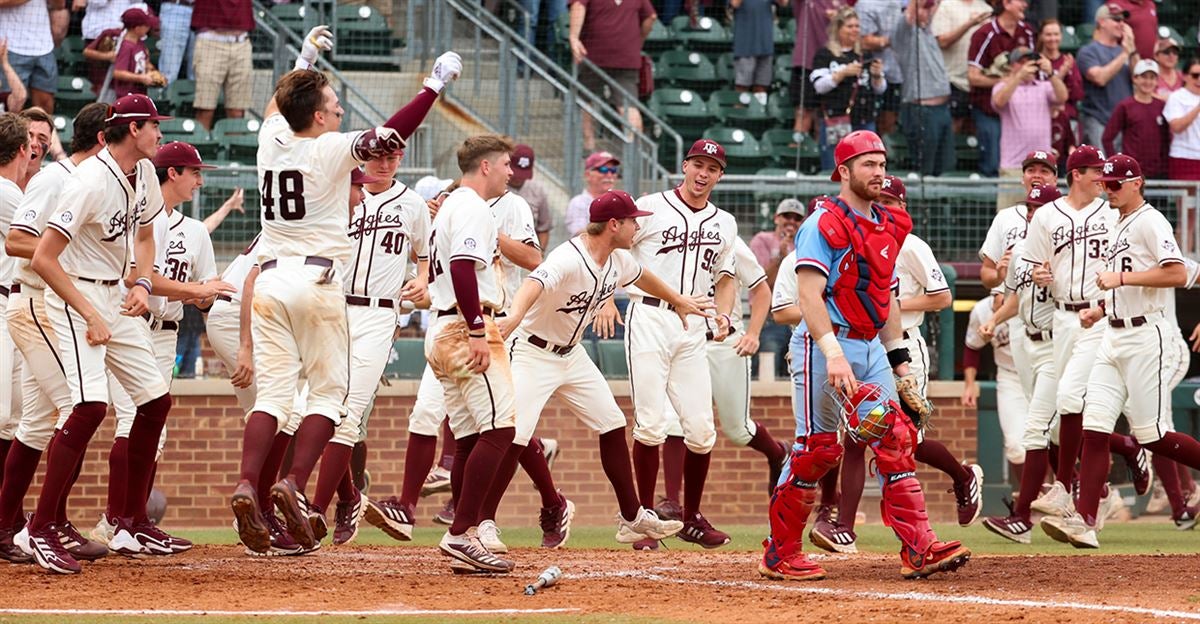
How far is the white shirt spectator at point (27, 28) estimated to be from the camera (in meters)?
14.3

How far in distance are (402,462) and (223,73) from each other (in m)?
3.96

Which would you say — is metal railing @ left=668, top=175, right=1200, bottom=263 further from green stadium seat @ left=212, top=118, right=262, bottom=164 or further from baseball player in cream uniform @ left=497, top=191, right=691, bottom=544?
baseball player in cream uniform @ left=497, top=191, right=691, bottom=544

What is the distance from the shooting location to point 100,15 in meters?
14.9

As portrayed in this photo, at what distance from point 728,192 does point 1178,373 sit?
4727 mm

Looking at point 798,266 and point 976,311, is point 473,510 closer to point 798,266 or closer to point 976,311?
point 798,266

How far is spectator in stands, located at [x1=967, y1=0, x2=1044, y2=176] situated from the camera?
16.1 metres

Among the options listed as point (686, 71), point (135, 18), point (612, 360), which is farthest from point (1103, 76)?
point (135, 18)

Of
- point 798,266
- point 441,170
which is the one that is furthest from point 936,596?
point 441,170

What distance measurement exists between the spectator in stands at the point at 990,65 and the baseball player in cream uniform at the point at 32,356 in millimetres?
10286

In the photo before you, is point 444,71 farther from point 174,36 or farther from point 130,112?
point 174,36

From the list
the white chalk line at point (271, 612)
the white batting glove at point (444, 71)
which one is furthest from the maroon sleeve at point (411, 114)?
the white chalk line at point (271, 612)

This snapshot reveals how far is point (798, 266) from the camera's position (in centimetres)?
734

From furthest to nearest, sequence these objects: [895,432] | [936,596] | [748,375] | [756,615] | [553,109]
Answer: [553,109] → [748,375] → [895,432] → [936,596] → [756,615]

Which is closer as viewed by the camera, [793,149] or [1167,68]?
[793,149]
